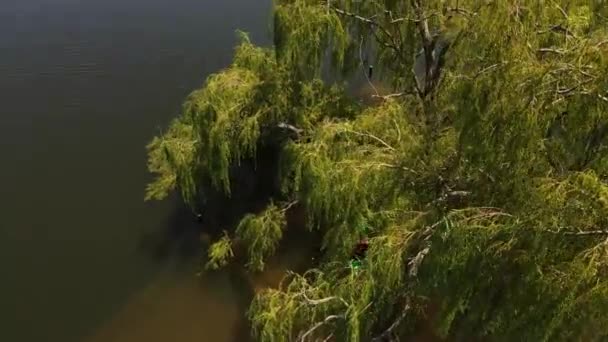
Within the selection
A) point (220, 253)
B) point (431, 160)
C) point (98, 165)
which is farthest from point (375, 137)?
point (98, 165)

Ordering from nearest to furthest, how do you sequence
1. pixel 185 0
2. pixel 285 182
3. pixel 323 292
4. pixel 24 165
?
pixel 323 292 < pixel 285 182 < pixel 24 165 < pixel 185 0

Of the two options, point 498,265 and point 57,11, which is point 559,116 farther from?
point 57,11

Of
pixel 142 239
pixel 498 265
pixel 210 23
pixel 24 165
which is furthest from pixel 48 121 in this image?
pixel 498 265

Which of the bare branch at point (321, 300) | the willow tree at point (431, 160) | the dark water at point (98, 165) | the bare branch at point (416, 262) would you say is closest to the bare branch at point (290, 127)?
the willow tree at point (431, 160)

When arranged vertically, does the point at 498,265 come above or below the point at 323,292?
above

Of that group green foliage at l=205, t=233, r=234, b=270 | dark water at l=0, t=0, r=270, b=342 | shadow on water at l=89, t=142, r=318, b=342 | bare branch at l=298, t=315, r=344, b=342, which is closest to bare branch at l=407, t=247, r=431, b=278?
bare branch at l=298, t=315, r=344, b=342

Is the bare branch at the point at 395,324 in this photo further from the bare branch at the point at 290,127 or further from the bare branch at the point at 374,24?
the bare branch at the point at 374,24
